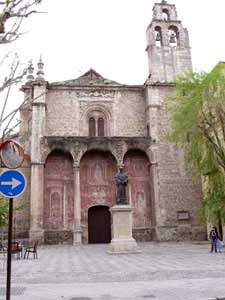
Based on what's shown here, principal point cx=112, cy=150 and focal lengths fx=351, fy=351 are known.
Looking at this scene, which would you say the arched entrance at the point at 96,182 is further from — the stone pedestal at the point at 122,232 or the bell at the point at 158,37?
the bell at the point at 158,37

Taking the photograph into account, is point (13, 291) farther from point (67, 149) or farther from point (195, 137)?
point (67, 149)

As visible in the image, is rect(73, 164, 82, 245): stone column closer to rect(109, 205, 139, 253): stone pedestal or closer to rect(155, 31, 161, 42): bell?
rect(109, 205, 139, 253): stone pedestal

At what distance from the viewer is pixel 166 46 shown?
29.5m

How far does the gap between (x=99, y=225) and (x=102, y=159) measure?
497 cm

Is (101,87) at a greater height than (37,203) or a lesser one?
greater

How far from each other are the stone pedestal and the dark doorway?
9.67 m

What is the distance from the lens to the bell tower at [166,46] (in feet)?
94.3

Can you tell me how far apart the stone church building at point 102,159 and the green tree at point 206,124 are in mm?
6868

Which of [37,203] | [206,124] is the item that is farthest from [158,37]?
[37,203]

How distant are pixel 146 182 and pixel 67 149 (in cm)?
658

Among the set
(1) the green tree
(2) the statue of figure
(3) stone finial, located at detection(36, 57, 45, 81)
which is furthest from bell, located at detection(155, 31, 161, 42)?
(2) the statue of figure

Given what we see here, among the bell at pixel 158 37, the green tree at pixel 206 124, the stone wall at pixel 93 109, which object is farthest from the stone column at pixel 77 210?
the bell at pixel 158 37

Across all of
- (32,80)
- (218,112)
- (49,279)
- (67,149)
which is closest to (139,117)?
(67,149)

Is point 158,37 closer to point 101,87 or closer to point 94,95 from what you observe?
point 101,87
